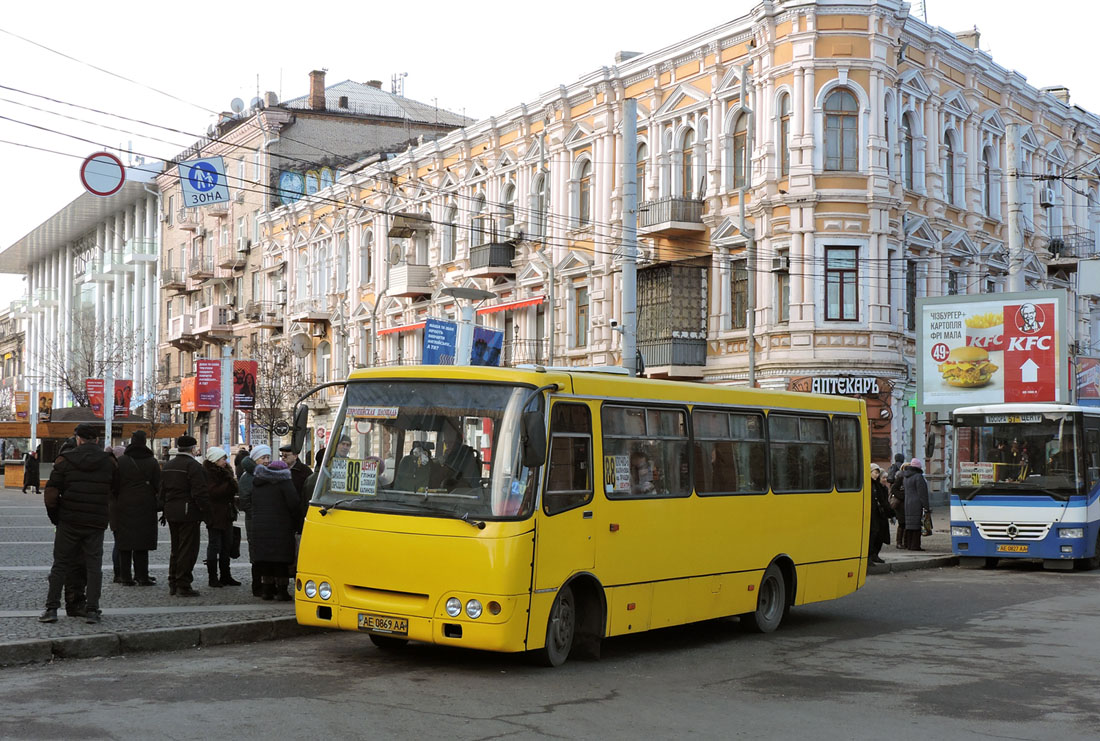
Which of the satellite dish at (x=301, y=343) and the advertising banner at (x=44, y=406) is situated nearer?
the satellite dish at (x=301, y=343)

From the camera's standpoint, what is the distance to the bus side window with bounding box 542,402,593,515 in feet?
36.1

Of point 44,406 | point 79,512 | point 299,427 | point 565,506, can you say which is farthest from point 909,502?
point 44,406

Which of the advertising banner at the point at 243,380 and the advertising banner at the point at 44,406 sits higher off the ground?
the advertising banner at the point at 243,380

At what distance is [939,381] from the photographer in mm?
29953

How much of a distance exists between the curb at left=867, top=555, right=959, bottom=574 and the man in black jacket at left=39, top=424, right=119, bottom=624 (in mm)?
13534

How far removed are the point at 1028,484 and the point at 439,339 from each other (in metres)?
13.4

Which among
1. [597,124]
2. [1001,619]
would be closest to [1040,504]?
[1001,619]

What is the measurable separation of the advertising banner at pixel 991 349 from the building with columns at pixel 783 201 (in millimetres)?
4219

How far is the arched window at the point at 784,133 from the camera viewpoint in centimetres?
3500

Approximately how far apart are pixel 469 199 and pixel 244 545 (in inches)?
1028

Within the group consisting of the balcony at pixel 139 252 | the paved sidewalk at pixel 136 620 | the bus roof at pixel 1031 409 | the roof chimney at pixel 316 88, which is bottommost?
the paved sidewalk at pixel 136 620

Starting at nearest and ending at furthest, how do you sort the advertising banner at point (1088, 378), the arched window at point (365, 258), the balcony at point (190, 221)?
1. the advertising banner at point (1088, 378)
2. the arched window at point (365, 258)
3. the balcony at point (190, 221)

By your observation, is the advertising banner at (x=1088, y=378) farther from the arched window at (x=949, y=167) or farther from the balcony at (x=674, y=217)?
the balcony at (x=674, y=217)

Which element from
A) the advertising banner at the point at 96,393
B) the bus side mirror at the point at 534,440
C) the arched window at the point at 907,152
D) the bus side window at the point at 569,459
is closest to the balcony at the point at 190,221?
the advertising banner at the point at 96,393
